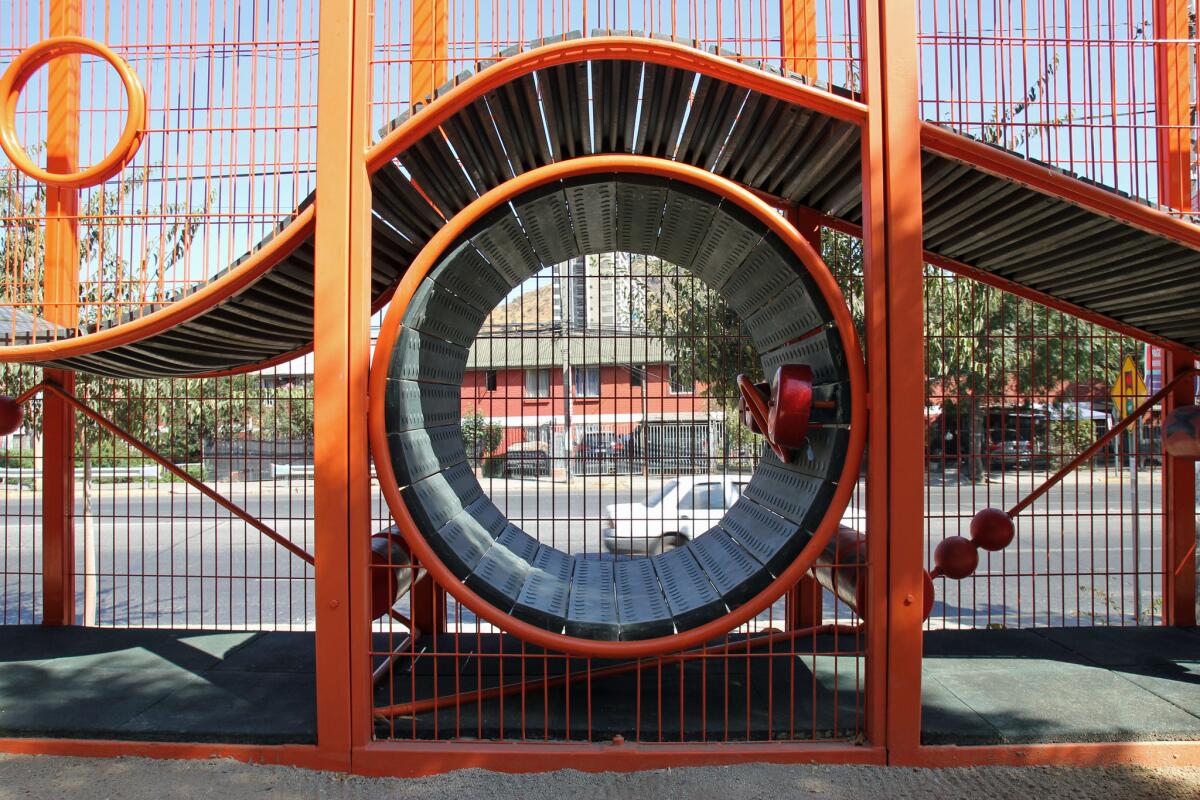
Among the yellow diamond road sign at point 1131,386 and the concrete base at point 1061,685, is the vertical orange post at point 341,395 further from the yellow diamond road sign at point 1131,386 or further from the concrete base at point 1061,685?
the yellow diamond road sign at point 1131,386

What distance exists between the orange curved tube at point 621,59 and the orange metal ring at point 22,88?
1.61 metres

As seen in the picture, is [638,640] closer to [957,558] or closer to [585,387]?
[957,558]

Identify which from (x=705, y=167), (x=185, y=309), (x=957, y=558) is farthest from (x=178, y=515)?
(x=957, y=558)

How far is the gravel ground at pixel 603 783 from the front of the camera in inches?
160

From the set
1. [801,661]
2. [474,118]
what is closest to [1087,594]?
[801,661]

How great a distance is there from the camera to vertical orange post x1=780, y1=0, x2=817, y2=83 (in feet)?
19.8

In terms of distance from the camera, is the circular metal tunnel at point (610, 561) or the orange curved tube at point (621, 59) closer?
the orange curved tube at point (621, 59)

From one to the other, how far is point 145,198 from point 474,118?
2141 mm

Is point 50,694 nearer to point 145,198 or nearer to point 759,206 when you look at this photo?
point 145,198

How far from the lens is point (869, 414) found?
4.41m

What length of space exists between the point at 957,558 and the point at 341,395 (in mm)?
4038

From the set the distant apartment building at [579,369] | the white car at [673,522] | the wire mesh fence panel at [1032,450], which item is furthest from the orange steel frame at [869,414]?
the white car at [673,522]

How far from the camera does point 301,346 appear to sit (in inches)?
255

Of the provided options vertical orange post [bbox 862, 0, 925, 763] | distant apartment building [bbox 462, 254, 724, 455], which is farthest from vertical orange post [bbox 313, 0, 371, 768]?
vertical orange post [bbox 862, 0, 925, 763]
